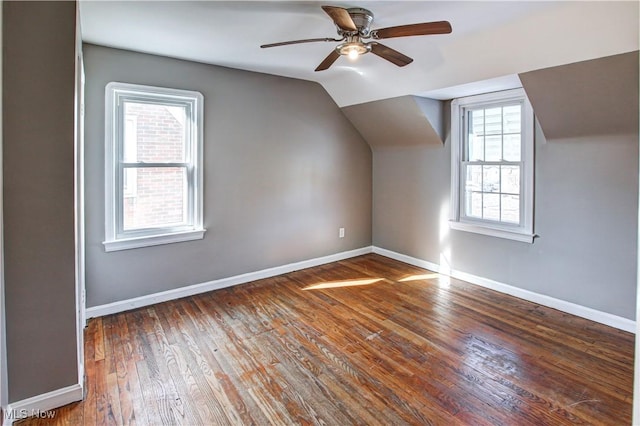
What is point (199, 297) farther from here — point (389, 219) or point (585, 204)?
point (585, 204)

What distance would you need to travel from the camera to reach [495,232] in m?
3.92

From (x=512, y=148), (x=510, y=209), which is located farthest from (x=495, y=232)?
(x=512, y=148)

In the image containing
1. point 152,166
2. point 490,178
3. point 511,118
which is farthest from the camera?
point 490,178

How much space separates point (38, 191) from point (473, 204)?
13.2ft

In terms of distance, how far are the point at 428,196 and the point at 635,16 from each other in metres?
2.75

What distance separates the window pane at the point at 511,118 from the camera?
369cm

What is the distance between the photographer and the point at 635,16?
6.98 ft

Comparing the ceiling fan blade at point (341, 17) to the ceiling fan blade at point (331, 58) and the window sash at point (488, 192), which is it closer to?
the ceiling fan blade at point (331, 58)

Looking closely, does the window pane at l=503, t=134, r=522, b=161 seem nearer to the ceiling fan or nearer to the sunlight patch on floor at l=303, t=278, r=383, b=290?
the ceiling fan

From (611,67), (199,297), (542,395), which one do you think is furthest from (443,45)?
(199,297)

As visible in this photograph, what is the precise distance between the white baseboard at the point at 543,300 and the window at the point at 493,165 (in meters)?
0.53

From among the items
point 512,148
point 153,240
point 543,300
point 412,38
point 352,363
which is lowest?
point 352,363

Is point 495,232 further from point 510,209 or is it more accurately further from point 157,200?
point 157,200

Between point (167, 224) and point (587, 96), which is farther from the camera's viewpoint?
point (167, 224)
